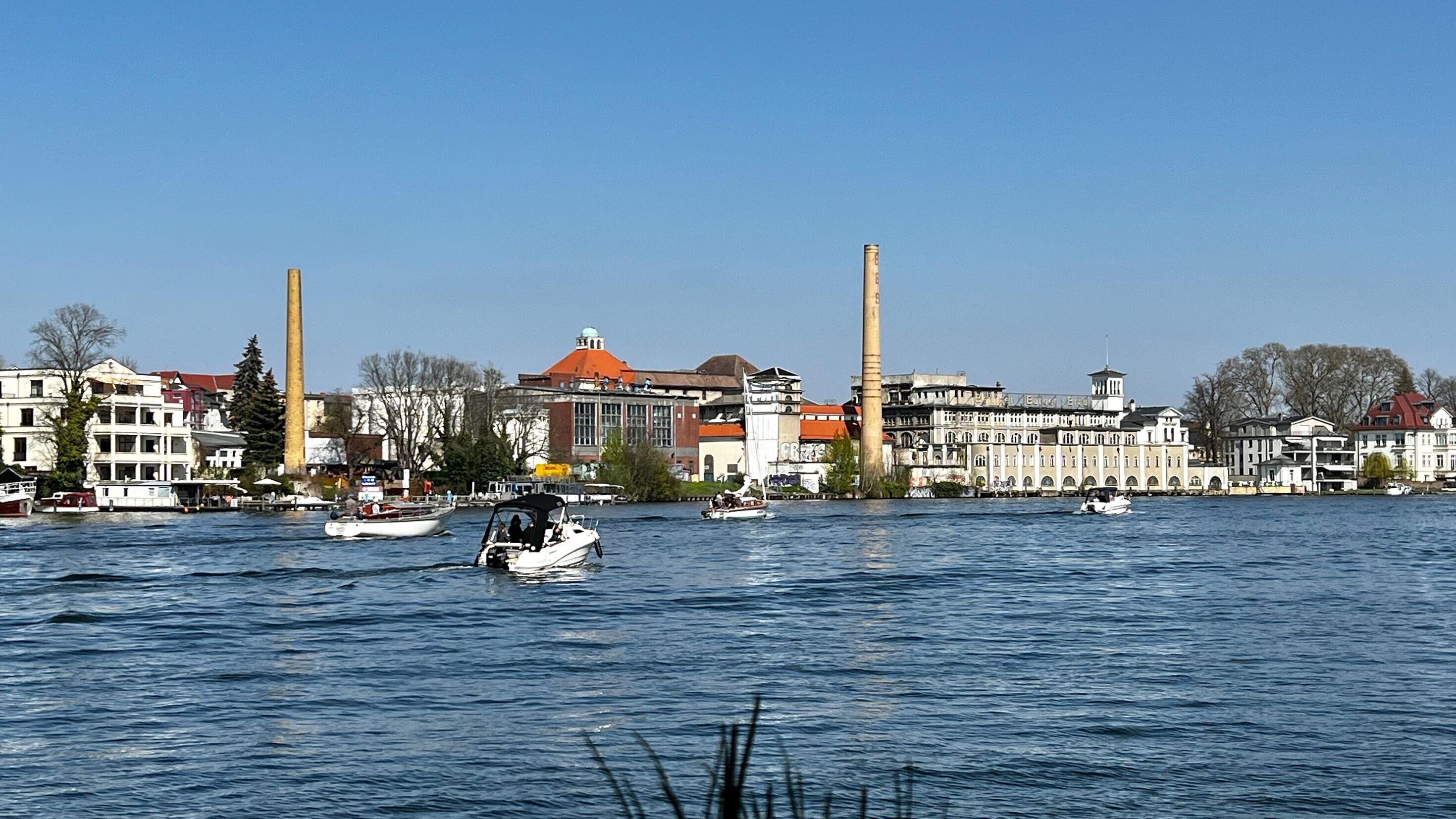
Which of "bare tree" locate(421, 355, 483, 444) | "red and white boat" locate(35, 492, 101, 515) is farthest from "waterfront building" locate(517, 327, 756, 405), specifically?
"red and white boat" locate(35, 492, 101, 515)

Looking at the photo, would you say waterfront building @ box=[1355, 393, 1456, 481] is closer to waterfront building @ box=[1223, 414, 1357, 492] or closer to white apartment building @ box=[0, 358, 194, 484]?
waterfront building @ box=[1223, 414, 1357, 492]

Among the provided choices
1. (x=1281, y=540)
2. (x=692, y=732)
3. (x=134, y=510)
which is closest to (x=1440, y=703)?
(x=692, y=732)

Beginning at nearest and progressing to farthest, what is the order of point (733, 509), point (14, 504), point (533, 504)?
point (533, 504) → point (14, 504) → point (733, 509)

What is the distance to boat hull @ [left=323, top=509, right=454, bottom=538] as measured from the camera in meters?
58.0

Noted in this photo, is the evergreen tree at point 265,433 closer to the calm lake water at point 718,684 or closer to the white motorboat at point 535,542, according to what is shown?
the calm lake water at point 718,684

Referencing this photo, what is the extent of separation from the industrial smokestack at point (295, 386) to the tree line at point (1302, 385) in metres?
94.6

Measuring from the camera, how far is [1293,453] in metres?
151

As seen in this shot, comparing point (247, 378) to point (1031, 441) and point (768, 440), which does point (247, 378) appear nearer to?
point (768, 440)

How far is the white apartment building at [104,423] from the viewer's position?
88.9m

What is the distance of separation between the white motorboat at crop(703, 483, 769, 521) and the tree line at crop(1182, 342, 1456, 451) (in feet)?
281

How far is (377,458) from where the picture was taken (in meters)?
117

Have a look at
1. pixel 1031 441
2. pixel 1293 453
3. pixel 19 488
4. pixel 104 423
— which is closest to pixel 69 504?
pixel 19 488

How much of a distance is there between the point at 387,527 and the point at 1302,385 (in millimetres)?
119152

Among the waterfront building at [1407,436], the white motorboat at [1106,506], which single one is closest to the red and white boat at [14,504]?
the white motorboat at [1106,506]
